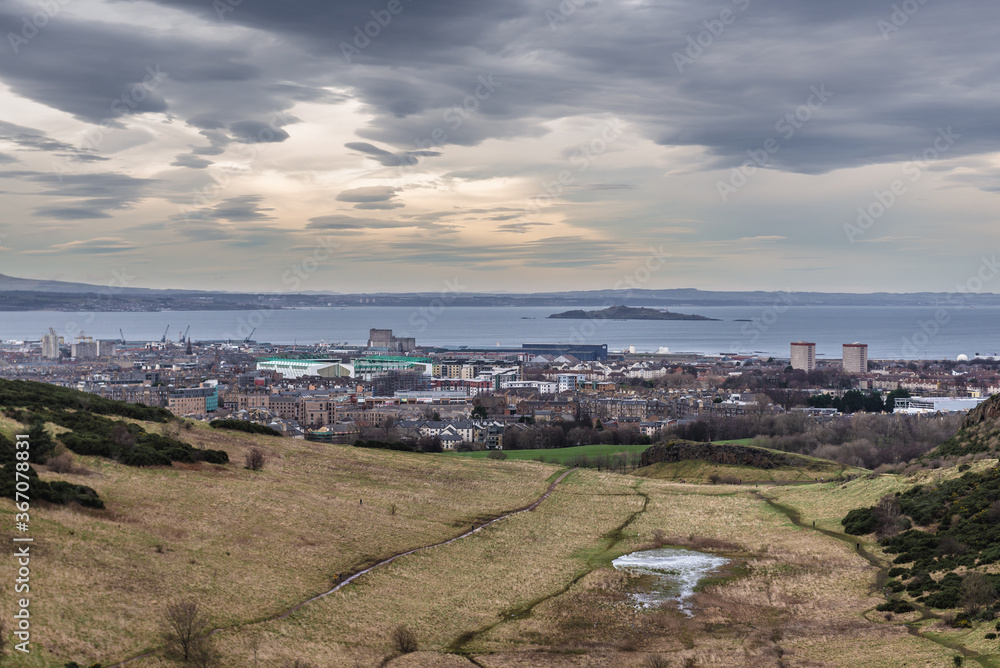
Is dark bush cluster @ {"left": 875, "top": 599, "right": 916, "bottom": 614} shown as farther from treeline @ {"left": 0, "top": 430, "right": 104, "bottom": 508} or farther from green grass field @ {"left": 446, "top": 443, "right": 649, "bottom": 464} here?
green grass field @ {"left": 446, "top": 443, "right": 649, "bottom": 464}

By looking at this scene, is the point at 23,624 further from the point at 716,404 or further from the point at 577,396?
the point at 577,396

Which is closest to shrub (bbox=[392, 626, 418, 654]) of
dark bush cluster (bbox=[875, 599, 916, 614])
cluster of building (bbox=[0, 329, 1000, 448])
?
dark bush cluster (bbox=[875, 599, 916, 614])

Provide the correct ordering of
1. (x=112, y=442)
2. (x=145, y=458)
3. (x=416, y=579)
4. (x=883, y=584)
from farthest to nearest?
(x=112, y=442)
(x=145, y=458)
(x=883, y=584)
(x=416, y=579)

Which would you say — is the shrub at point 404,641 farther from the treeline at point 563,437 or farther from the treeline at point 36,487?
the treeline at point 563,437

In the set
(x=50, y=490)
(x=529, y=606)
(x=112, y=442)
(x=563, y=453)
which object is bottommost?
(x=563, y=453)

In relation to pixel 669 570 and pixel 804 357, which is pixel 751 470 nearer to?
Result: pixel 669 570

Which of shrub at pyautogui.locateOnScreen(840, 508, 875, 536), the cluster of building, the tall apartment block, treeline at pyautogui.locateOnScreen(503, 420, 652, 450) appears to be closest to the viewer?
shrub at pyautogui.locateOnScreen(840, 508, 875, 536)

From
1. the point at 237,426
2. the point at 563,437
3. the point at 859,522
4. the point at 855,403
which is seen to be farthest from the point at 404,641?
the point at 855,403
